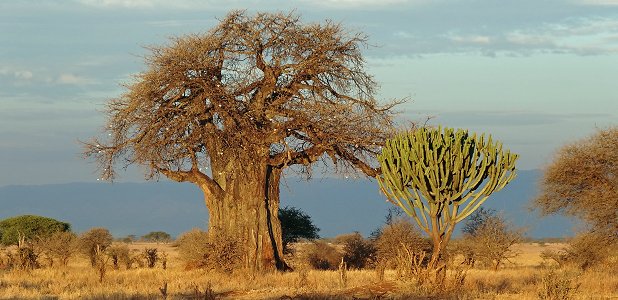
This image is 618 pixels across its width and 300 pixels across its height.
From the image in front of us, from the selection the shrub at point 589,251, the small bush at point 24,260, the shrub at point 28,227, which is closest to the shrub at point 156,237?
the shrub at point 28,227

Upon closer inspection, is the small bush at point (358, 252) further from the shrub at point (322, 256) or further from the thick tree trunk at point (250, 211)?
the thick tree trunk at point (250, 211)

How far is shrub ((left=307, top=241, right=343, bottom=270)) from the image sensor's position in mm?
36406

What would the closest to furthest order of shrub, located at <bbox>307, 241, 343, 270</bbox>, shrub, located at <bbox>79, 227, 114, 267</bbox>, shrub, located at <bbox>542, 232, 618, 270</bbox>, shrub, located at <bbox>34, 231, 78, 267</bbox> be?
shrub, located at <bbox>542, 232, 618, 270</bbox> < shrub, located at <bbox>307, 241, 343, 270</bbox> < shrub, located at <bbox>34, 231, 78, 267</bbox> < shrub, located at <bbox>79, 227, 114, 267</bbox>

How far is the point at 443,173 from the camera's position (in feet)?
66.8

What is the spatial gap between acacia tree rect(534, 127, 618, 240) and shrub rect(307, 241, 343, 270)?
347 inches

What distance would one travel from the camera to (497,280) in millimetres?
24953

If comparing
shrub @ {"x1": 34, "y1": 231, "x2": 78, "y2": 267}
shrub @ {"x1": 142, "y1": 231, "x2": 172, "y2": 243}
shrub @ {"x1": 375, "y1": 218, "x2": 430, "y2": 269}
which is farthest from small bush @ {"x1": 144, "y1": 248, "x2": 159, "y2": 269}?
shrub @ {"x1": 142, "y1": 231, "x2": 172, "y2": 243}

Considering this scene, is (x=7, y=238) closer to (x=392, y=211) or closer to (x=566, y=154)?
(x=392, y=211)

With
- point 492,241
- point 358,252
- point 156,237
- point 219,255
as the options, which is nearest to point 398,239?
point 358,252

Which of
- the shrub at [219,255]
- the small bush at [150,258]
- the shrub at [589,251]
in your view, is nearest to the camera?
the shrub at [219,255]

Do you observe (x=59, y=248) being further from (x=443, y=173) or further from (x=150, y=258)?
(x=443, y=173)

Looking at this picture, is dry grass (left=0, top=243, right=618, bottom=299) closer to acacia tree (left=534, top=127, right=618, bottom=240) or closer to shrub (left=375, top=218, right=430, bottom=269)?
acacia tree (left=534, top=127, right=618, bottom=240)

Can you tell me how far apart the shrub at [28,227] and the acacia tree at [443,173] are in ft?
97.7

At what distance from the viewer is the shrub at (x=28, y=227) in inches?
1881
